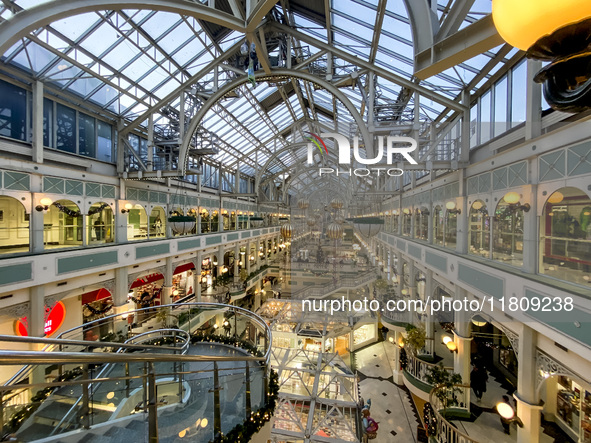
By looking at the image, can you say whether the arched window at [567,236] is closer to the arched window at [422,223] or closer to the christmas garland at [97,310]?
the arched window at [422,223]

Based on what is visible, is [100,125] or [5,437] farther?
[100,125]

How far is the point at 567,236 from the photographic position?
15.3 feet

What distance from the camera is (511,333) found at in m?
5.76

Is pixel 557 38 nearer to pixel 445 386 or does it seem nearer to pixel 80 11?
pixel 80 11

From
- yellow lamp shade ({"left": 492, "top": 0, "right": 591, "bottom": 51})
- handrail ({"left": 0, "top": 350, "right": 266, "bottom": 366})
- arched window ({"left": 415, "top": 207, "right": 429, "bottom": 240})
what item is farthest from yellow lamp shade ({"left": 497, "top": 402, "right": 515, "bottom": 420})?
yellow lamp shade ({"left": 492, "top": 0, "right": 591, "bottom": 51})

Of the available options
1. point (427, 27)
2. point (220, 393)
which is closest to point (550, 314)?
point (427, 27)

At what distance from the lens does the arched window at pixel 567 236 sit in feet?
14.2

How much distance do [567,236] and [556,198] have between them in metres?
0.72

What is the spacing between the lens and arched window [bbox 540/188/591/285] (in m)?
4.34

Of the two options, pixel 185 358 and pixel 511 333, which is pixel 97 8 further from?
pixel 511 333

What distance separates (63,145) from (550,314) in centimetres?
1352

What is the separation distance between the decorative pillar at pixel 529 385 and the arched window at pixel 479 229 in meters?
2.42

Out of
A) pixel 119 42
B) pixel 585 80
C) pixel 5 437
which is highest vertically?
pixel 119 42

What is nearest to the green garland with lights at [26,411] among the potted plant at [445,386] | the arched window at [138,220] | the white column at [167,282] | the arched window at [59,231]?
the potted plant at [445,386]
